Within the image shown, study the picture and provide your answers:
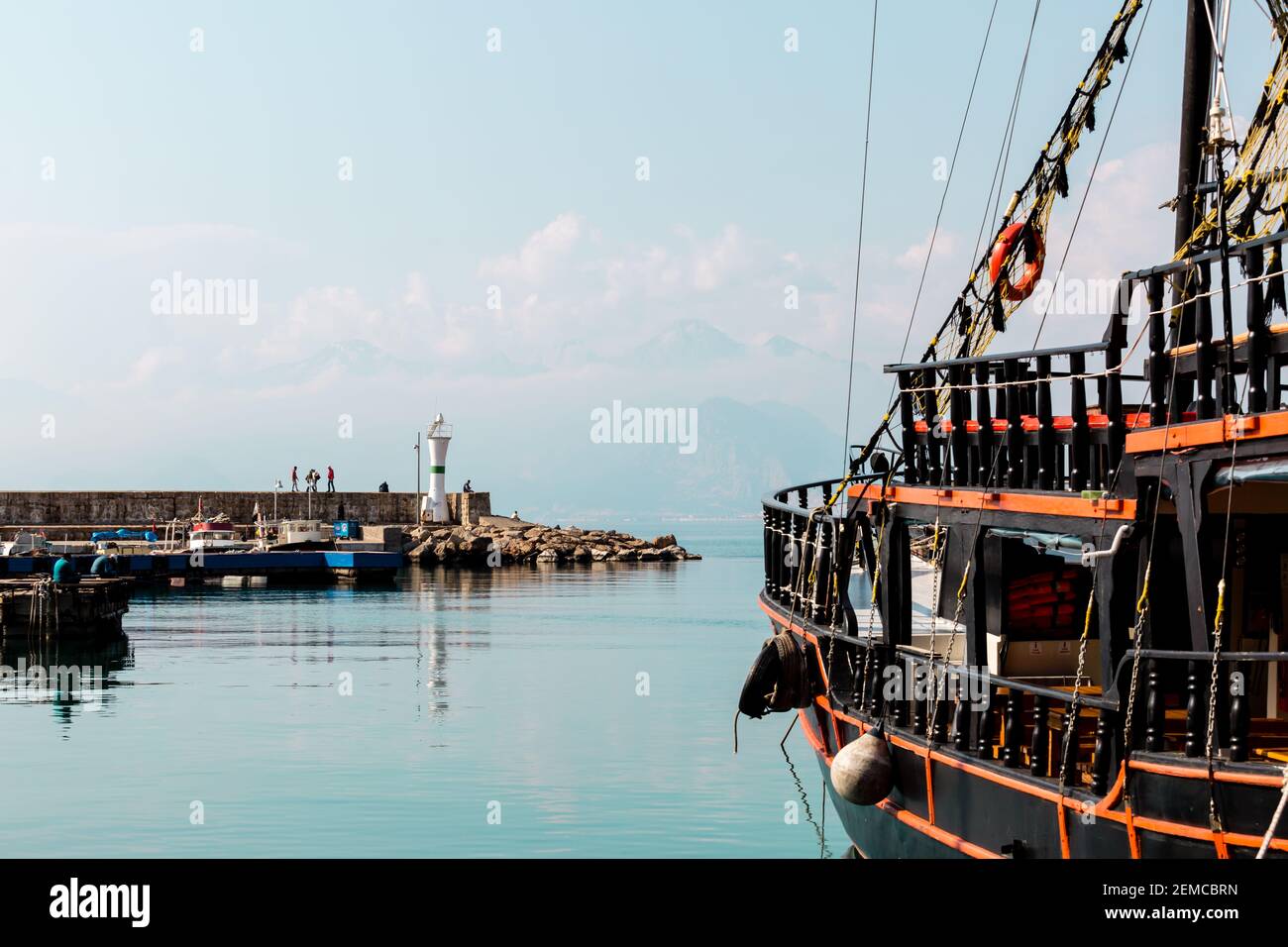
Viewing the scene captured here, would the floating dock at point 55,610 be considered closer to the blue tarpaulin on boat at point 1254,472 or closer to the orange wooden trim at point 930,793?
the orange wooden trim at point 930,793

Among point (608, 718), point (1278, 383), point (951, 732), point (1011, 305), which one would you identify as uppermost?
point (1011, 305)

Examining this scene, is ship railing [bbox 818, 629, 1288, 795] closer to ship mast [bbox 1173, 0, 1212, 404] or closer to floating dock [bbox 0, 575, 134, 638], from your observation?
ship mast [bbox 1173, 0, 1212, 404]

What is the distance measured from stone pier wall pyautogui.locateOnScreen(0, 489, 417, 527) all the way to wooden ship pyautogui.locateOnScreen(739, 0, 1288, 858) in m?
67.6

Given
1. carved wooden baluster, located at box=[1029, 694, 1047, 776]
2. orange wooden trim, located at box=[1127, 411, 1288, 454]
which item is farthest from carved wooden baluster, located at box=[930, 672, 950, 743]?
orange wooden trim, located at box=[1127, 411, 1288, 454]

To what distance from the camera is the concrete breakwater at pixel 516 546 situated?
254 ft

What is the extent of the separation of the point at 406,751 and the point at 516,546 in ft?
195

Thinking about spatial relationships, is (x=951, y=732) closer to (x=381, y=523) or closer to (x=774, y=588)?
(x=774, y=588)

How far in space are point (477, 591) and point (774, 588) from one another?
1729 inches

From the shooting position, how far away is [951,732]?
11.6m

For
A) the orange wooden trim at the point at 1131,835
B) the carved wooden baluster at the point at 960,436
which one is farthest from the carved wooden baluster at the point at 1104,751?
the carved wooden baluster at the point at 960,436

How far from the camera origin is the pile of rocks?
7744cm

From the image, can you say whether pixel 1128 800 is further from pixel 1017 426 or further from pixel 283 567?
pixel 283 567

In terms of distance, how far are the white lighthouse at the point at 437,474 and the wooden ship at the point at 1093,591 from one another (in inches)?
2733
